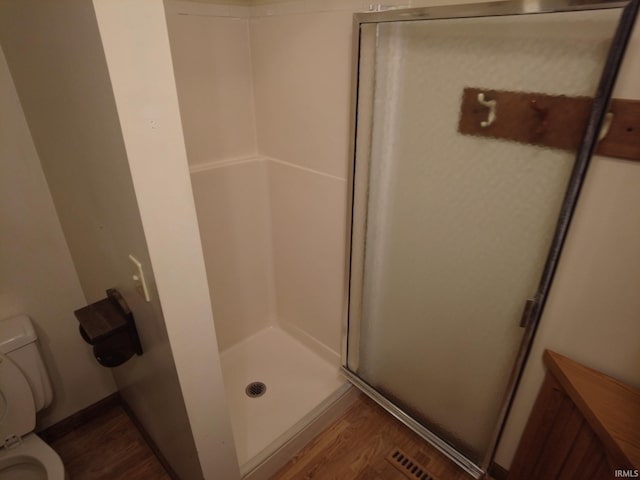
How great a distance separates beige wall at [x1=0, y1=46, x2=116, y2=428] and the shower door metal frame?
3.73 feet

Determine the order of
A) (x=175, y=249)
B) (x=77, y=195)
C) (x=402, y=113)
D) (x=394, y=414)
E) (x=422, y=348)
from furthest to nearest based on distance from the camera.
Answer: (x=394, y=414) → (x=422, y=348) → (x=402, y=113) → (x=77, y=195) → (x=175, y=249)

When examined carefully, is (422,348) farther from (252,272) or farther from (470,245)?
(252,272)

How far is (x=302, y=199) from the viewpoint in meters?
1.70

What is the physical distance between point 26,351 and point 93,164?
871 millimetres

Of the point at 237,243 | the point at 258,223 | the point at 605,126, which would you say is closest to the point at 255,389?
the point at 237,243

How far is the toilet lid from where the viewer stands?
1.23 m

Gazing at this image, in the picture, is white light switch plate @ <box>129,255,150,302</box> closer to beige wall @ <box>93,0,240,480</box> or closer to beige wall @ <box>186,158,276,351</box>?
beige wall @ <box>93,0,240,480</box>

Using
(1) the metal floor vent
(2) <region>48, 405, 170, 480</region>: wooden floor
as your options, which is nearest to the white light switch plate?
(2) <region>48, 405, 170, 480</region>: wooden floor

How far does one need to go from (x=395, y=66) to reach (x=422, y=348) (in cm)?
106

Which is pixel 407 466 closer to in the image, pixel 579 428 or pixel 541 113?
pixel 579 428

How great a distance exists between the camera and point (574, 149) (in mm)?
877

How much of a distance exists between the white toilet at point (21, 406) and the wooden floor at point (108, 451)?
0.26 meters

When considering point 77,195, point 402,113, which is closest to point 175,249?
point 77,195

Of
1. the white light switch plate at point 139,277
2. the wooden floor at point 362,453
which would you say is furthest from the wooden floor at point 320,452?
the white light switch plate at point 139,277
